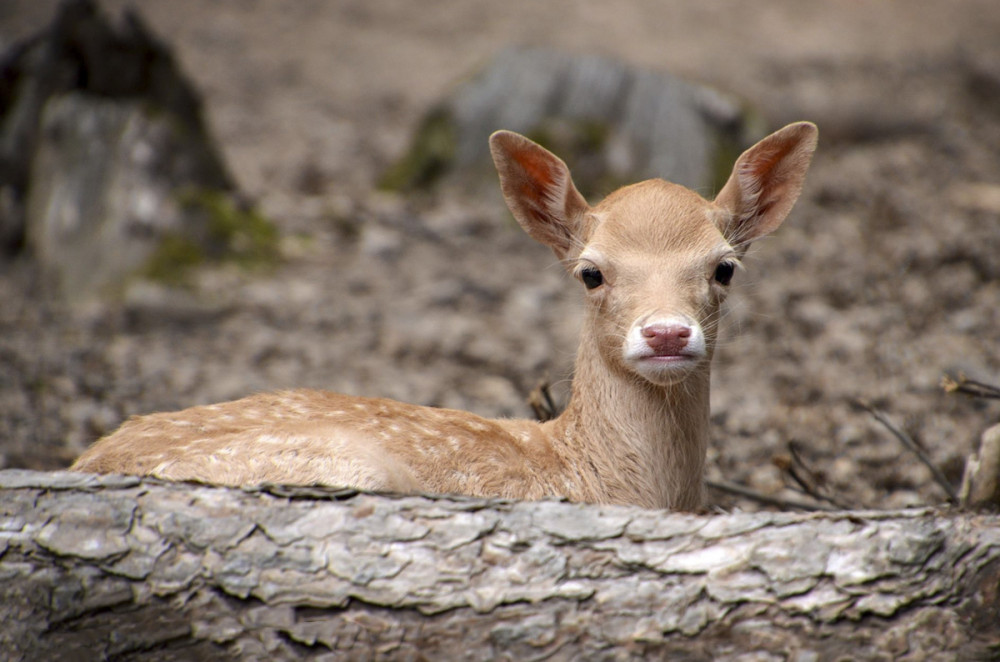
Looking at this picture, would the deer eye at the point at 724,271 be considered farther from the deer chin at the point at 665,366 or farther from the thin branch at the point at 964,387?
the thin branch at the point at 964,387

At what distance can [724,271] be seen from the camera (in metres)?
3.63

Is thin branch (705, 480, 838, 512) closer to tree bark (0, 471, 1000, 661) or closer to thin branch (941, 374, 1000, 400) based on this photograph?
thin branch (941, 374, 1000, 400)

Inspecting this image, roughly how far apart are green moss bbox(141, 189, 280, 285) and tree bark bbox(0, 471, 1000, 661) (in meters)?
5.31

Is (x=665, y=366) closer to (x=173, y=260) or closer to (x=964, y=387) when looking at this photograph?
(x=964, y=387)

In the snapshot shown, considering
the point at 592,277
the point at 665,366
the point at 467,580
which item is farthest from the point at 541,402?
the point at 467,580

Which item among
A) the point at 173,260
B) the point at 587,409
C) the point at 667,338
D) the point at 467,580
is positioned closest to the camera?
the point at 467,580

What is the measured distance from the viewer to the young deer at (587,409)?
319cm

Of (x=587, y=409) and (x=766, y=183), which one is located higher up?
(x=766, y=183)

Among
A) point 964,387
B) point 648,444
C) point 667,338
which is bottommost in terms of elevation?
point 648,444

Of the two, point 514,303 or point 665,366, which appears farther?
point 514,303

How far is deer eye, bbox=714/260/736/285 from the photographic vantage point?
361 centimetres

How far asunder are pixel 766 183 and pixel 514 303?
13.3 feet

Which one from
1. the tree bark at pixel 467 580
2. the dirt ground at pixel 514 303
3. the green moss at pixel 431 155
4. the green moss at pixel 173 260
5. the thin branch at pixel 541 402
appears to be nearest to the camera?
the tree bark at pixel 467 580

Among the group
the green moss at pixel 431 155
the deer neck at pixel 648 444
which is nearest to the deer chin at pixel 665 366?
the deer neck at pixel 648 444
